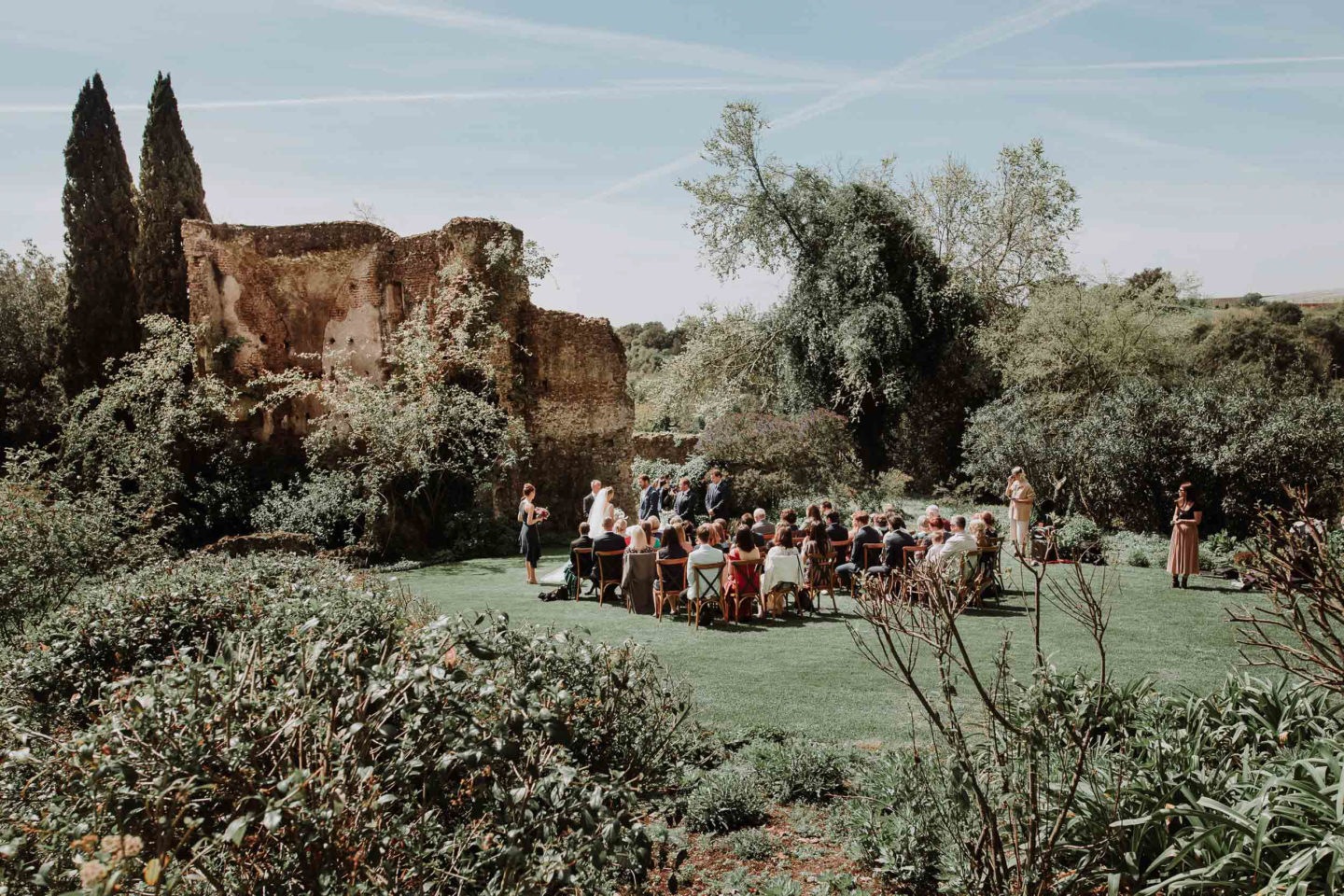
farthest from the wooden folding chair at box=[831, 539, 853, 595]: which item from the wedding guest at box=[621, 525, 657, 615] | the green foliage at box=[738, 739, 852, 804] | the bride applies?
the green foliage at box=[738, 739, 852, 804]

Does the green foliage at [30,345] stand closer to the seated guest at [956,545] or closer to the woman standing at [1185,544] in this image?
the seated guest at [956,545]

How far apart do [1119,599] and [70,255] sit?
24.2 m

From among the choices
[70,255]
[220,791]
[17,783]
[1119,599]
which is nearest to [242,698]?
[220,791]

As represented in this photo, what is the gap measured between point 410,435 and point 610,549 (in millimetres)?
7288

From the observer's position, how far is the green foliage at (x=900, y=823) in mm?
4094

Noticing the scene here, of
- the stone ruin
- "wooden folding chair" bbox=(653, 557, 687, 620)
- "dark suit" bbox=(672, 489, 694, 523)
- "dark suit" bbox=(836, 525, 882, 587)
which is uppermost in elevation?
the stone ruin

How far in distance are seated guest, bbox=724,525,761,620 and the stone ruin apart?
9.70 m

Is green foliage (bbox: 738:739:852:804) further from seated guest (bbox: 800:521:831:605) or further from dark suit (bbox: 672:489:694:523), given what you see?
dark suit (bbox: 672:489:694:523)

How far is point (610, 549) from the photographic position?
10719 mm

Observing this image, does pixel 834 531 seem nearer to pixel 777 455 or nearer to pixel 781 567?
pixel 781 567

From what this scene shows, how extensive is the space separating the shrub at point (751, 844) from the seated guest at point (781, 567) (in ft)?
16.5

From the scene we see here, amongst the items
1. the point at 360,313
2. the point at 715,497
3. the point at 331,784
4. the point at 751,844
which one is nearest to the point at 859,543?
the point at 715,497

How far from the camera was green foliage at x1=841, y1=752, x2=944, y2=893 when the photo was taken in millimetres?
4094

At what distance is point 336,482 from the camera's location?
16719 millimetres
